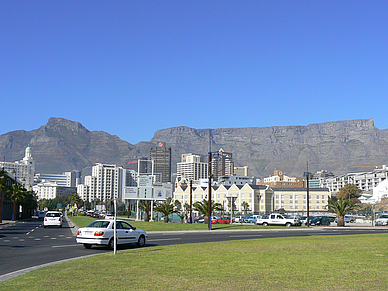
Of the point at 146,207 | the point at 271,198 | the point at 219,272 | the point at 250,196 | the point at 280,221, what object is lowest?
the point at 280,221

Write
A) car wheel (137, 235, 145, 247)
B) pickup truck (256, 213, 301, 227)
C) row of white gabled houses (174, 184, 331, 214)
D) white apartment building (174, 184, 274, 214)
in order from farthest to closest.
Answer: row of white gabled houses (174, 184, 331, 214)
white apartment building (174, 184, 274, 214)
pickup truck (256, 213, 301, 227)
car wheel (137, 235, 145, 247)

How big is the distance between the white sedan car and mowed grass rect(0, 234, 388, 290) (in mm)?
3645

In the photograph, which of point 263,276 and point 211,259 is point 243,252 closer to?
point 211,259

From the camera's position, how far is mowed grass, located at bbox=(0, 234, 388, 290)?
991 centimetres

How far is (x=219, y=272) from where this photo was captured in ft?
38.7

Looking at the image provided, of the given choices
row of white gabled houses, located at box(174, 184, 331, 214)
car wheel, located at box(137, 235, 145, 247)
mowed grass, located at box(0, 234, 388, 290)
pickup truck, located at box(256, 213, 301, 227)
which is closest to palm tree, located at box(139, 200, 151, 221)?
pickup truck, located at box(256, 213, 301, 227)

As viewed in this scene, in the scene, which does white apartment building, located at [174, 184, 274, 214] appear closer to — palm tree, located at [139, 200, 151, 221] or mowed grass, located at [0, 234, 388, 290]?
palm tree, located at [139, 200, 151, 221]

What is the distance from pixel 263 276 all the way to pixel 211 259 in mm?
3919

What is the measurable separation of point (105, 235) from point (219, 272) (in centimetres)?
950

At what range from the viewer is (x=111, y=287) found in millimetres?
9820

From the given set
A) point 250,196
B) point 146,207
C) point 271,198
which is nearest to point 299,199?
point 271,198

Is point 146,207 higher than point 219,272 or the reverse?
the reverse

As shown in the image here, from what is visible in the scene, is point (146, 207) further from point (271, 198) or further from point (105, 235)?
point (271, 198)

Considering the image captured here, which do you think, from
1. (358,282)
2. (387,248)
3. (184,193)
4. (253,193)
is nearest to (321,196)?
(253,193)
